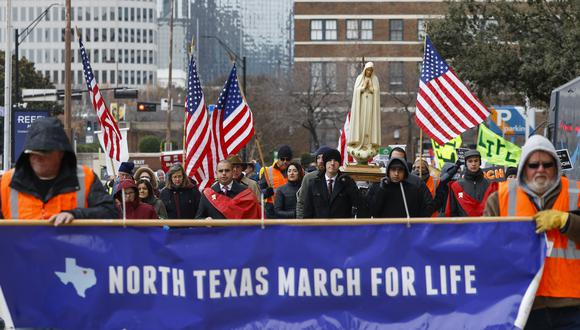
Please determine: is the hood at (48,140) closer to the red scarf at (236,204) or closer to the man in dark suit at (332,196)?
the red scarf at (236,204)

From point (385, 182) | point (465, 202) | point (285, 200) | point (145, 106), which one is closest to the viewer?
point (385, 182)

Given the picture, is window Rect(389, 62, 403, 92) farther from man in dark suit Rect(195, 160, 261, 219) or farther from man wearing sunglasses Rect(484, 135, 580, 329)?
man wearing sunglasses Rect(484, 135, 580, 329)

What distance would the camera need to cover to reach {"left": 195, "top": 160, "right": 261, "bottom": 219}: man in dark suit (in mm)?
11080

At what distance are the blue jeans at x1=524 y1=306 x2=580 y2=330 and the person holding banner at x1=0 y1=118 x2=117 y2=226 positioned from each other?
2664 millimetres

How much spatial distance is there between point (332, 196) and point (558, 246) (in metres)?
5.24

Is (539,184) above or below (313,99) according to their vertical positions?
below

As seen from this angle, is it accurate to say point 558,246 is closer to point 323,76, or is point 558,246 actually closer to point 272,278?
point 272,278

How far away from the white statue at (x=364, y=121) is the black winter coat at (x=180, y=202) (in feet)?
14.4

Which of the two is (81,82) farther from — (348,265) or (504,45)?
(348,265)

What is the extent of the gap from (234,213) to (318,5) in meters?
65.2

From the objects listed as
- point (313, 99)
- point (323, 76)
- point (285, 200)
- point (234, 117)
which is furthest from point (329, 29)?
point (285, 200)

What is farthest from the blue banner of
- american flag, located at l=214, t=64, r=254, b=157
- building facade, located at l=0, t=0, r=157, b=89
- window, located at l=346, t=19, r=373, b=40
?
building facade, located at l=0, t=0, r=157, b=89

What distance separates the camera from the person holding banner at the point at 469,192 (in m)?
12.9

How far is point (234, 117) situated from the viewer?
15633 mm
